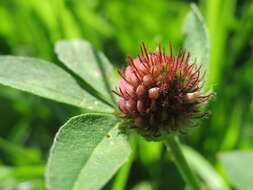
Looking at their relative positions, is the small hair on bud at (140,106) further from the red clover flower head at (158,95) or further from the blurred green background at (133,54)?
the blurred green background at (133,54)

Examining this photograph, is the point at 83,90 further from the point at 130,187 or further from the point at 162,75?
the point at 130,187

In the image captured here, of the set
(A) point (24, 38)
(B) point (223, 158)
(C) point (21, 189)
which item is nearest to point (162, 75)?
(B) point (223, 158)

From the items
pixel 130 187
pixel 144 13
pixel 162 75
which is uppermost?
pixel 144 13

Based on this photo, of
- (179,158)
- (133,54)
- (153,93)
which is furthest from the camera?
(133,54)

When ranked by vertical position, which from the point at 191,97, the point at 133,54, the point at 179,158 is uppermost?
the point at 133,54

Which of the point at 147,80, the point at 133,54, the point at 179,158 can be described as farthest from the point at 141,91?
the point at 133,54

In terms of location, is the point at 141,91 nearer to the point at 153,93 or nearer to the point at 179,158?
the point at 153,93

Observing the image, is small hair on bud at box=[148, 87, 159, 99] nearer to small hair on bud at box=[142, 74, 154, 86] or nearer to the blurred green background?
small hair on bud at box=[142, 74, 154, 86]
